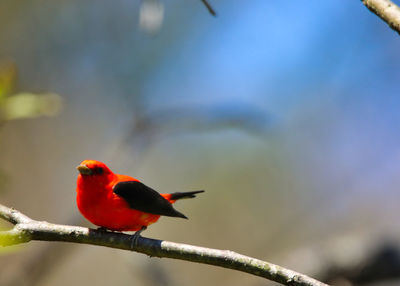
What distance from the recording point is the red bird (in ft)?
11.5

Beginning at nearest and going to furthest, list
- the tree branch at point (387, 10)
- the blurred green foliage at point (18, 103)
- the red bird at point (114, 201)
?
the blurred green foliage at point (18, 103)
the tree branch at point (387, 10)
the red bird at point (114, 201)

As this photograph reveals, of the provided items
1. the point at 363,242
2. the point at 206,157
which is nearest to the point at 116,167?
the point at 363,242

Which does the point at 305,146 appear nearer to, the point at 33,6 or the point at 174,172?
the point at 174,172

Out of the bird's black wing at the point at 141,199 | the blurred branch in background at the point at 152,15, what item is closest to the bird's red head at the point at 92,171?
the bird's black wing at the point at 141,199

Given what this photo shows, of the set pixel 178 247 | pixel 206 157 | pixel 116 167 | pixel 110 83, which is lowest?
pixel 178 247

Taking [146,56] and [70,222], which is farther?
[146,56]

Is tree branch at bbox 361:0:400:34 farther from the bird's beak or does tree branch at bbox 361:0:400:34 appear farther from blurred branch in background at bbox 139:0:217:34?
the bird's beak

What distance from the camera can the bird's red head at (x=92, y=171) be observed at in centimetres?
356

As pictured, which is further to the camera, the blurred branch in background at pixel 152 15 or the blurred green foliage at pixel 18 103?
the blurred branch in background at pixel 152 15

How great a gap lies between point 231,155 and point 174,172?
1.44 meters

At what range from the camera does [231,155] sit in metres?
11.5

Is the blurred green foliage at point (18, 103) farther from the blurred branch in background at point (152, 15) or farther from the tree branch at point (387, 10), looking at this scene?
the tree branch at point (387, 10)

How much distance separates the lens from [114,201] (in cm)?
356

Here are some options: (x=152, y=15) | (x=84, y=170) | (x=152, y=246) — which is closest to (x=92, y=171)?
(x=84, y=170)
